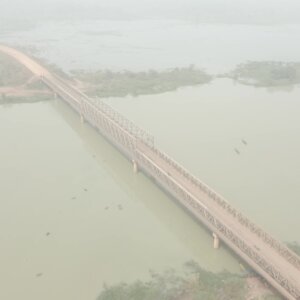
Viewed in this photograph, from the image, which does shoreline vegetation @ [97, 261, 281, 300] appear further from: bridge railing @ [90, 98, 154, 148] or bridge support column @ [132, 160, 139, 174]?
bridge railing @ [90, 98, 154, 148]

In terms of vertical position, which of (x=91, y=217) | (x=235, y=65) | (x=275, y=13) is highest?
(x=275, y=13)

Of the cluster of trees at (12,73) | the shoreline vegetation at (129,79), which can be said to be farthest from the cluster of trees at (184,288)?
the cluster of trees at (12,73)

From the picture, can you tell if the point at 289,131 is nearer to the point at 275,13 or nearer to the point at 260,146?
the point at 260,146

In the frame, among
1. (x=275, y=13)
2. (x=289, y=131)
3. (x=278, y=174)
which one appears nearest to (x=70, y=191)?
(x=278, y=174)

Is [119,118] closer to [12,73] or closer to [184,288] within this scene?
[184,288]

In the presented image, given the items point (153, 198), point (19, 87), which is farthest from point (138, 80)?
A: point (153, 198)
